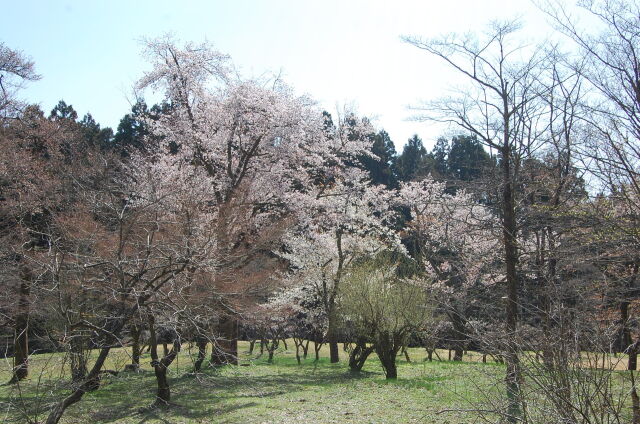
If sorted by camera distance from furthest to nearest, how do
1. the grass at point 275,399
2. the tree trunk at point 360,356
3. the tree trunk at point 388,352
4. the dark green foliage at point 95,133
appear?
the dark green foliage at point 95,133 → the tree trunk at point 360,356 → the tree trunk at point 388,352 → the grass at point 275,399

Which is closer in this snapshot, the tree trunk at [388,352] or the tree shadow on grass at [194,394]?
the tree shadow on grass at [194,394]

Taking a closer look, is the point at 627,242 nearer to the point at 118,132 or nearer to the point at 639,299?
the point at 639,299

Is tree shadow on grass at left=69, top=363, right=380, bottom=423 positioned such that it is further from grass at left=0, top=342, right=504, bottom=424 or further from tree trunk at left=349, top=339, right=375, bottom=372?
tree trunk at left=349, top=339, right=375, bottom=372

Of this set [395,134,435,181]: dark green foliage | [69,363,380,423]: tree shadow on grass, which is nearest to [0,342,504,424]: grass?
[69,363,380,423]: tree shadow on grass

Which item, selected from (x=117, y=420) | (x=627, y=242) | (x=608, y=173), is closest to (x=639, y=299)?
(x=627, y=242)

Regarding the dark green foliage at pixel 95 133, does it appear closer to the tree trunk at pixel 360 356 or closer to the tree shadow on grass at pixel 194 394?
the tree shadow on grass at pixel 194 394

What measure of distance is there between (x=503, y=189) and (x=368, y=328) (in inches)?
277

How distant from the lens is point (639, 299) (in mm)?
8562

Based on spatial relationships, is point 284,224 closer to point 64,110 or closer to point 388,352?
point 388,352

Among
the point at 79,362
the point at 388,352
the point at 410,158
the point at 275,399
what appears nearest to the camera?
the point at 79,362

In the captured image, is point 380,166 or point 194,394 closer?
point 194,394

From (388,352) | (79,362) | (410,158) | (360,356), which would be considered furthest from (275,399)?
(410,158)

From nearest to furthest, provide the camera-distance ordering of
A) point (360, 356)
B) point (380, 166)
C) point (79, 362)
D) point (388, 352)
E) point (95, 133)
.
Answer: point (79, 362), point (388, 352), point (360, 356), point (95, 133), point (380, 166)

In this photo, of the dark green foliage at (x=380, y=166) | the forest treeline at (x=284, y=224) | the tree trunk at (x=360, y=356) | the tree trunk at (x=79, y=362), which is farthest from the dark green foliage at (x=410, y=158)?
the tree trunk at (x=79, y=362)
